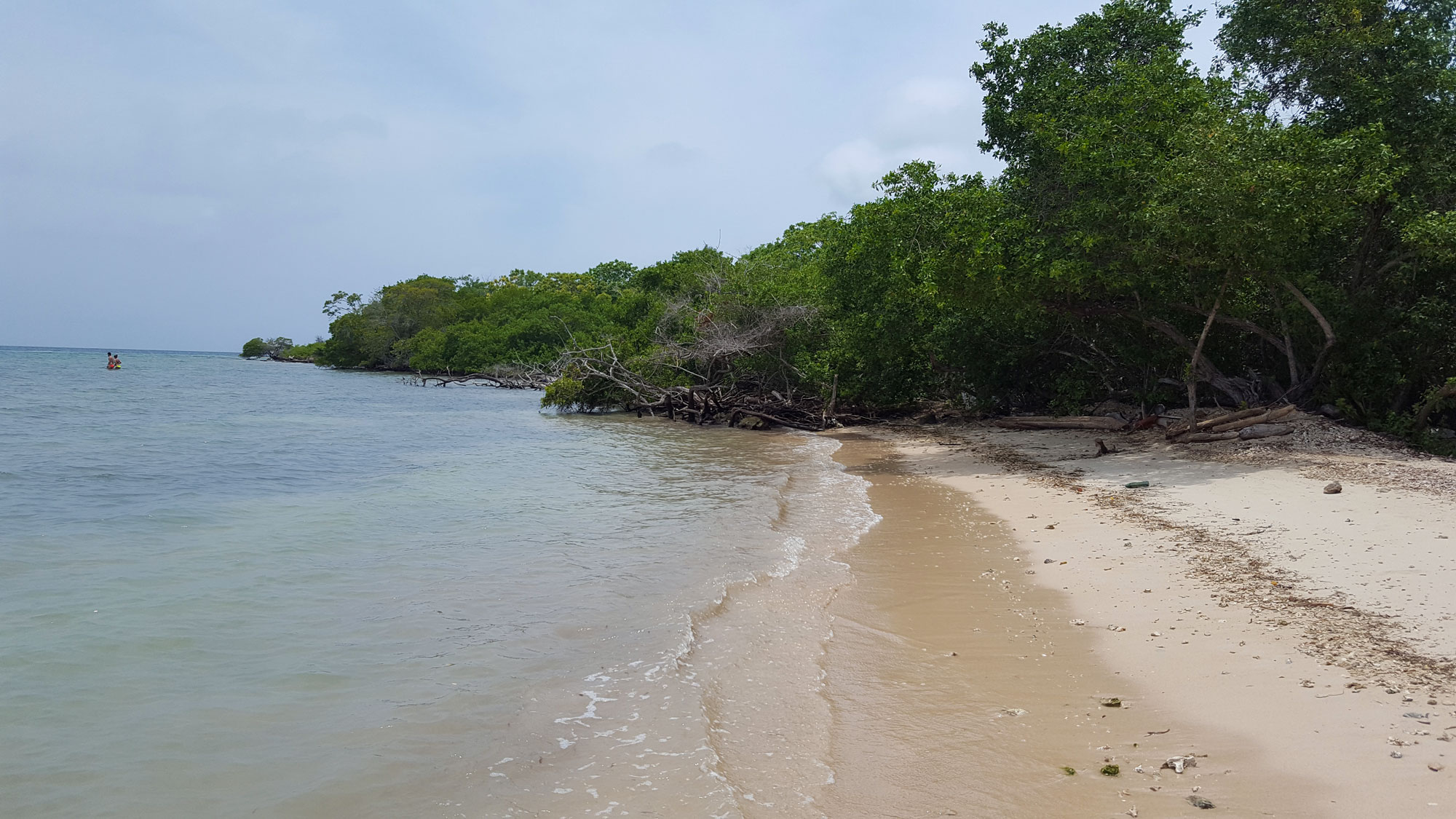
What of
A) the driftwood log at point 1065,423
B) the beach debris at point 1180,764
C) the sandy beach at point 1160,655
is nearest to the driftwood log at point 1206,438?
the driftwood log at point 1065,423

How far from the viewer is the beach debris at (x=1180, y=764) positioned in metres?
3.46

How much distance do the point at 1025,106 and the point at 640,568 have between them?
1231 centimetres

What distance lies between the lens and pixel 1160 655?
4.80m

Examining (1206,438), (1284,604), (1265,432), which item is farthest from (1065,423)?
(1284,604)


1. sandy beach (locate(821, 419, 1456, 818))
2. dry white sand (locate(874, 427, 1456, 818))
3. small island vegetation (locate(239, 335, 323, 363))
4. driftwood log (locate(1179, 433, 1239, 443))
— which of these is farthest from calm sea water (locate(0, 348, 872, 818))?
small island vegetation (locate(239, 335, 323, 363))

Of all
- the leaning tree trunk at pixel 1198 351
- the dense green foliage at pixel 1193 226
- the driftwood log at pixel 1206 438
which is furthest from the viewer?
the driftwood log at pixel 1206 438


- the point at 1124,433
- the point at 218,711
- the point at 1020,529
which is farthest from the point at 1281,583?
the point at 1124,433

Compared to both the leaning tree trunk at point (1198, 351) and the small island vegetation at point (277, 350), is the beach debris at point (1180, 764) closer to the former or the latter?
the leaning tree trunk at point (1198, 351)

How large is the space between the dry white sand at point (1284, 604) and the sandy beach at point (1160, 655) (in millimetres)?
16

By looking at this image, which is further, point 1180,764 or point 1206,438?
point 1206,438

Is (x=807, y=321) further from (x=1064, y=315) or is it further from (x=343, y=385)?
(x=343, y=385)

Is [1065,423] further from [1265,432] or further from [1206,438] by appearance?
[1265,432]

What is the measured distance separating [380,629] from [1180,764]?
507 centimetres

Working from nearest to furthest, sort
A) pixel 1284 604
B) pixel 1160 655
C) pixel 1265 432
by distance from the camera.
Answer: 1. pixel 1160 655
2. pixel 1284 604
3. pixel 1265 432
